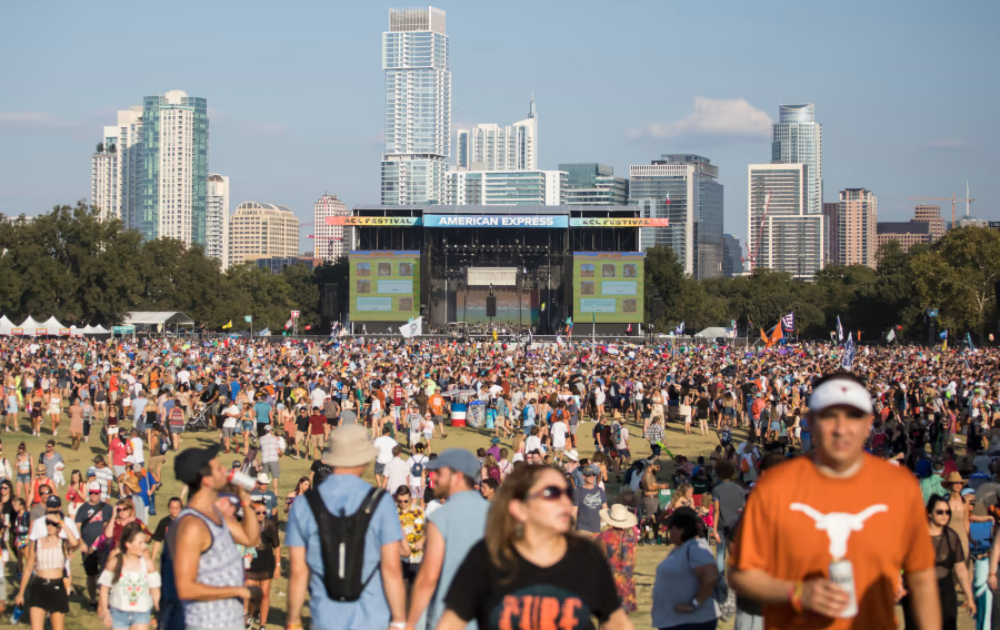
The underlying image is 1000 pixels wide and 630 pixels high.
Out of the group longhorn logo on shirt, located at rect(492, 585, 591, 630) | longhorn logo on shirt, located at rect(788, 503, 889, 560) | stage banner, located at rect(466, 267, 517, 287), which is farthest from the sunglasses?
stage banner, located at rect(466, 267, 517, 287)

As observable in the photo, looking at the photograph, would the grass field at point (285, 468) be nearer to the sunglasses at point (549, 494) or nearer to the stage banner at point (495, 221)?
the sunglasses at point (549, 494)

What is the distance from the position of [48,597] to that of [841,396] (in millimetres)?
7016

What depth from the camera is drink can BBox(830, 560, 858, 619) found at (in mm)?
2871

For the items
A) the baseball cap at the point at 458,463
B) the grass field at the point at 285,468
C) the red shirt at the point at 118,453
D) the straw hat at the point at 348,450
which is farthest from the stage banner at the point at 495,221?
the straw hat at the point at 348,450

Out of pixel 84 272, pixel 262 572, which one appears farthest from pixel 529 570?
pixel 84 272

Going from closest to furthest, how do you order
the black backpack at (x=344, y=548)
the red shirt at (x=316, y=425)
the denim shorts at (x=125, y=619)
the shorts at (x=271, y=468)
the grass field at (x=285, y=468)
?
the black backpack at (x=344, y=548) < the denim shorts at (x=125, y=619) < the grass field at (x=285, y=468) < the shorts at (x=271, y=468) < the red shirt at (x=316, y=425)

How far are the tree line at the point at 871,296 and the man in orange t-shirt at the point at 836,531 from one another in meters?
58.3

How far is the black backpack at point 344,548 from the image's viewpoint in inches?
173

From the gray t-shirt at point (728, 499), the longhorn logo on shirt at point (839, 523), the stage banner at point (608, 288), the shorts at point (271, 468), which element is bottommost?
the shorts at point (271, 468)

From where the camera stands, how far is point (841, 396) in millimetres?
3139

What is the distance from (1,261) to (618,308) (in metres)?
41.5

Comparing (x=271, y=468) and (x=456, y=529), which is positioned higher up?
(x=456, y=529)

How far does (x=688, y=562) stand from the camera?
5.55 meters

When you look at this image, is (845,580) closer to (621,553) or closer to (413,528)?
(621,553)
